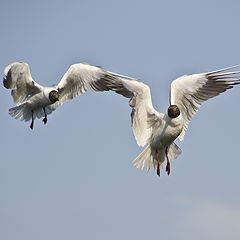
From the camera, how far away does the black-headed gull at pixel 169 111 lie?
15398mm

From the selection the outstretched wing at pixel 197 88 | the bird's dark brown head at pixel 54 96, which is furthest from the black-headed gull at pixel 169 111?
the bird's dark brown head at pixel 54 96

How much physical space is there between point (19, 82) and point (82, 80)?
63.2 inches

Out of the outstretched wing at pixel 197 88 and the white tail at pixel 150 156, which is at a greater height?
the outstretched wing at pixel 197 88

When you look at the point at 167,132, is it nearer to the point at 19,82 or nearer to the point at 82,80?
the point at 82,80

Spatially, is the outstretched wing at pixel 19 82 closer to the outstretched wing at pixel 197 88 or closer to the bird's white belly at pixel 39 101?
the bird's white belly at pixel 39 101

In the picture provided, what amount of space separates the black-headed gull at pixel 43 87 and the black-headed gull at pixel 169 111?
5.72 ft

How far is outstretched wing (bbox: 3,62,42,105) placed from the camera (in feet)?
55.9

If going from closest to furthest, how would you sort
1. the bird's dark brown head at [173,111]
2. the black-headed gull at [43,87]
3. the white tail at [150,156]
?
the bird's dark brown head at [173,111] < the white tail at [150,156] < the black-headed gull at [43,87]

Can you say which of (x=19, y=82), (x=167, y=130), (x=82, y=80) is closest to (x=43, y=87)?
(x=19, y=82)

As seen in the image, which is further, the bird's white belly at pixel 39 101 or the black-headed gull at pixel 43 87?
the bird's white belly at pixel 39 101

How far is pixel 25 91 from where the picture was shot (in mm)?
17859

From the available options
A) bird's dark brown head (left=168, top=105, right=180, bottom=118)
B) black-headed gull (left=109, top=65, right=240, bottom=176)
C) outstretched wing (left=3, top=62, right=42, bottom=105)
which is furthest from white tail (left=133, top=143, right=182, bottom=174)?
outstretched wing (left=3, top=62, right=42, bottom=105)

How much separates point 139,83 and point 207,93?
1809 mm

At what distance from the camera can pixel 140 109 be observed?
15547 millimetres
